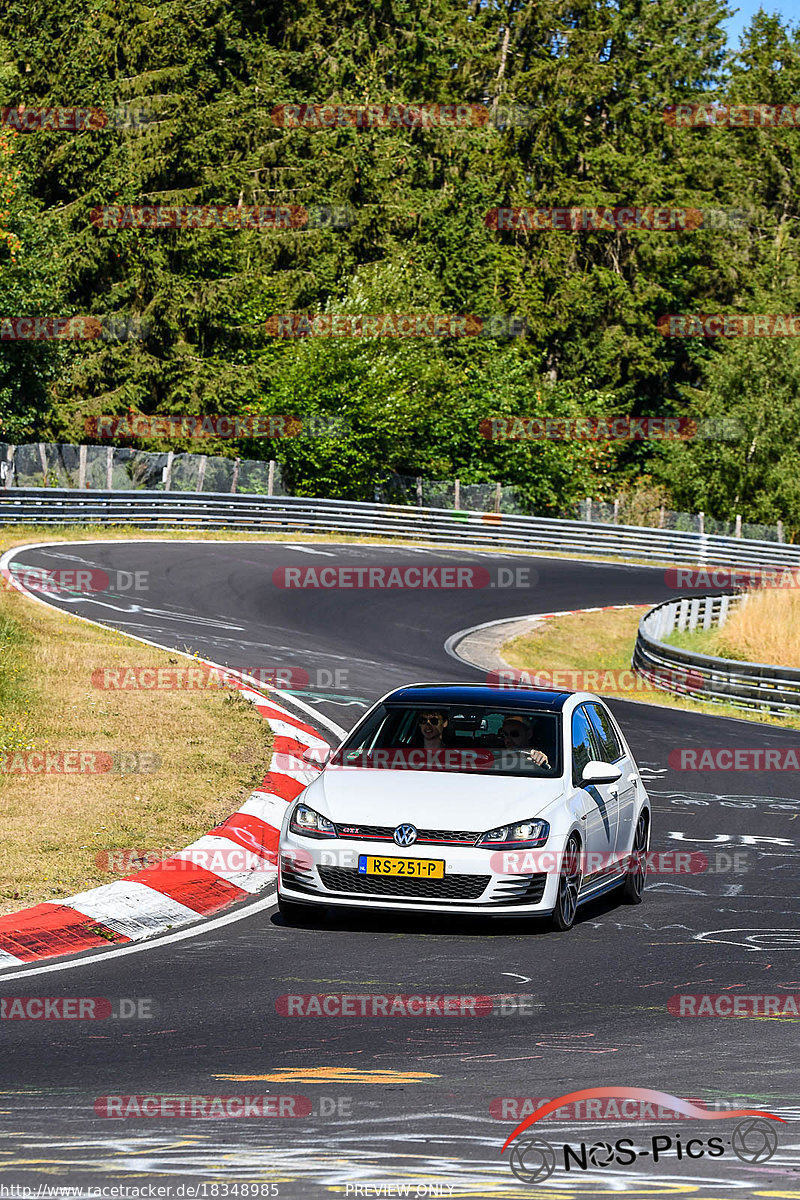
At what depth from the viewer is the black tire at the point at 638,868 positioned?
10875 millimetres

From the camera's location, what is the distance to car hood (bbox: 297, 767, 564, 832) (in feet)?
31.2

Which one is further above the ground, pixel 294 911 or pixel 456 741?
pixel 456 741

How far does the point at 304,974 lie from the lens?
8.48 metres

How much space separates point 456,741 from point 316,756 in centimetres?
525

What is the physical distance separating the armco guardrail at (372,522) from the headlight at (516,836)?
31359mm

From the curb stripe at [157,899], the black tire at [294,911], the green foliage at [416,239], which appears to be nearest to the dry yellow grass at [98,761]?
the curb stripe at [157,899]

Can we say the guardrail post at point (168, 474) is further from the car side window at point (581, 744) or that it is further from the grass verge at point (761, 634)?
the car side window at point (581, 744)

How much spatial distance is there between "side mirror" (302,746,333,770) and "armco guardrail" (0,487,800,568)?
24713mm

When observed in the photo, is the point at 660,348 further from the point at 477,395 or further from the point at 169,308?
the point at 169,308

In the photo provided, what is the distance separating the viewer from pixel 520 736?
417 inches

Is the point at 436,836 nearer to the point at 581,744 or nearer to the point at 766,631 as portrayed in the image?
the point at 581,744

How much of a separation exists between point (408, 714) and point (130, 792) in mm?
3227

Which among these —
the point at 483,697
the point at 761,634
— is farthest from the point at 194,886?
the point at 761,634

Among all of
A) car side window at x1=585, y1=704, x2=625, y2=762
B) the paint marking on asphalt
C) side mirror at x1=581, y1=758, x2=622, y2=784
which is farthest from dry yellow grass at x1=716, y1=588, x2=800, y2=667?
the paint marking on asphalt
